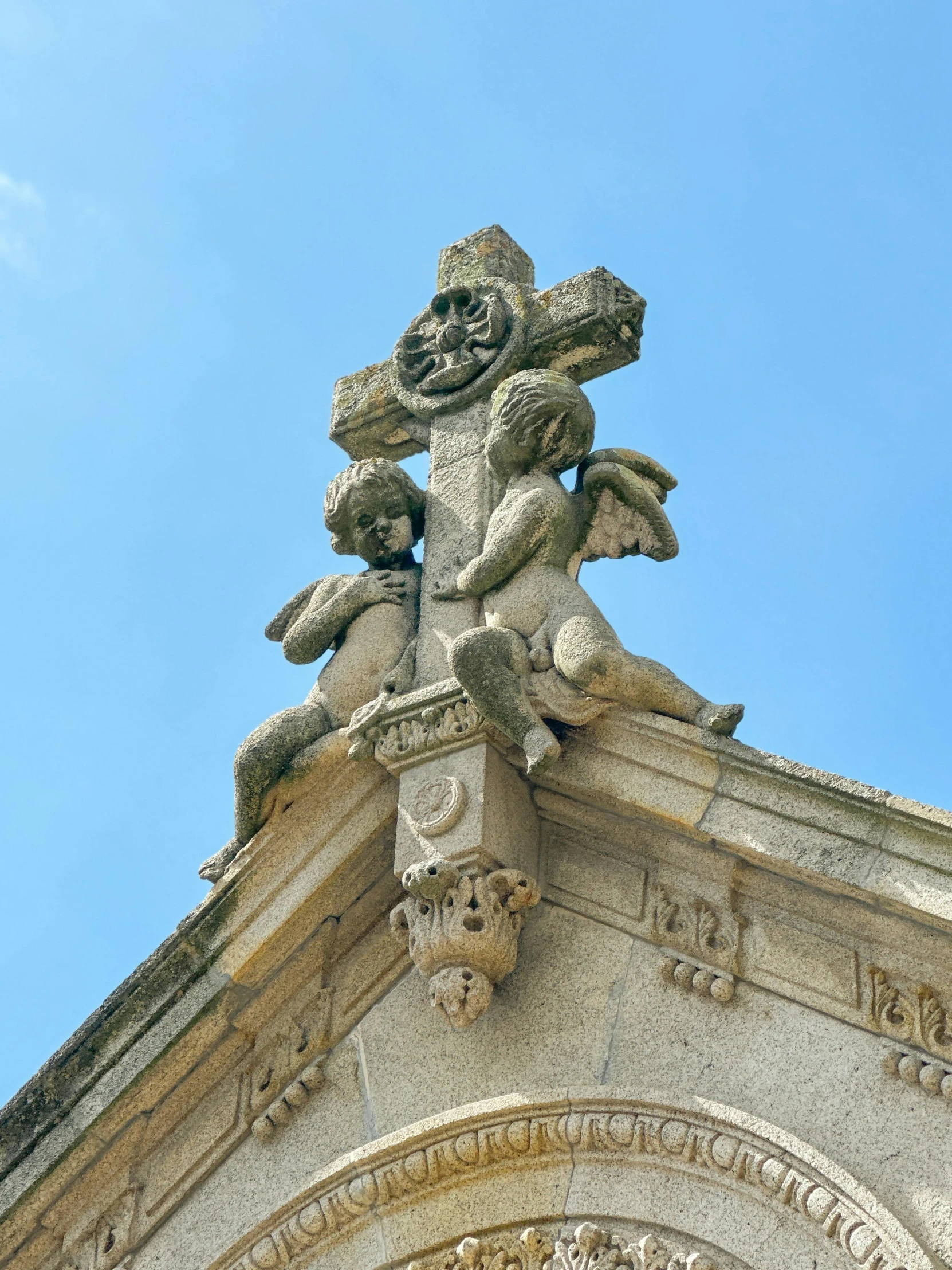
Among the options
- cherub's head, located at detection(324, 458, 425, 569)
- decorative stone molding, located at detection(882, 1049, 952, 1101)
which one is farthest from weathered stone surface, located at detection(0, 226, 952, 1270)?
cherub's head, located at detection(324, 458, 425, 569)

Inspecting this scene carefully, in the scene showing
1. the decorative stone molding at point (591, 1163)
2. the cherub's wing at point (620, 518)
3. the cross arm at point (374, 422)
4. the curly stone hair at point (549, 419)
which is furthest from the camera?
the cross arm at point (374, 422)

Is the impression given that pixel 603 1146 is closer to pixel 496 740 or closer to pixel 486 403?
pixel 496 740

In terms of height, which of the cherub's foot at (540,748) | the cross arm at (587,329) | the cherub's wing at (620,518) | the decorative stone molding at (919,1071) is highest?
the cross arm at (587,329)

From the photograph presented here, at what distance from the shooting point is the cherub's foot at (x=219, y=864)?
7125 millimetres

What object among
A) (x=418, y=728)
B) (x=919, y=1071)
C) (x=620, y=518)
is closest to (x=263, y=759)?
(x=418, y=728)

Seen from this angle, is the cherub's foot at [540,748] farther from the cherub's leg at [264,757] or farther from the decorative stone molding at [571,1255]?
the decorative stone molding at [571,1255]

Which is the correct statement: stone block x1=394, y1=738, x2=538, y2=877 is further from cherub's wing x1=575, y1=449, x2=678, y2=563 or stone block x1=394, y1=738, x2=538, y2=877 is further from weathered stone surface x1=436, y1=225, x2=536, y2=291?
weathered stone surface x1=436, y1=225, x2=536, y2=291

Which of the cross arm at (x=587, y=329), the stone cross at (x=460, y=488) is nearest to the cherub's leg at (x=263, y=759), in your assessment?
the stone cross at (x=460, y=488)

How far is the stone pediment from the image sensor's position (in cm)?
564

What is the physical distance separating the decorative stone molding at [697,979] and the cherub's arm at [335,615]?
2008 millimetres

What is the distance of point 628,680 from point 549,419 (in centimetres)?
143

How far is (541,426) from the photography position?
7262 millimetres

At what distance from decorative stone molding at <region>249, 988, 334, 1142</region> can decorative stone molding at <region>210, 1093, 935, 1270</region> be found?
0.38 metres

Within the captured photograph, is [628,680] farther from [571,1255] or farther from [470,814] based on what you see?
[571,1255]
